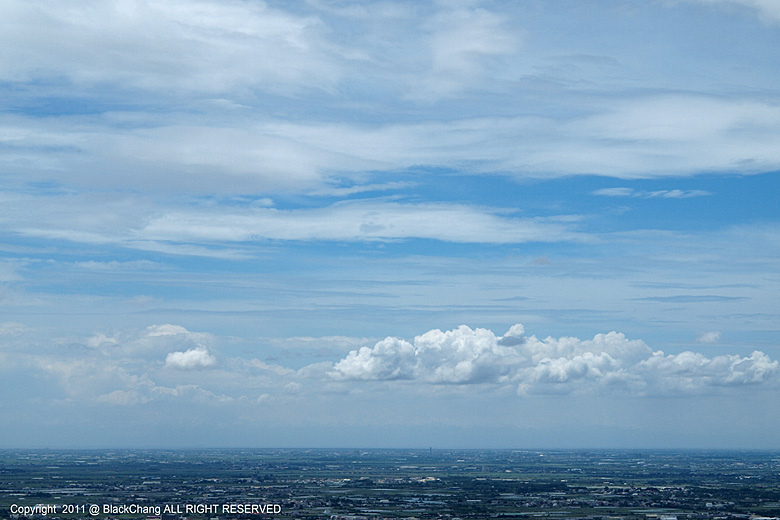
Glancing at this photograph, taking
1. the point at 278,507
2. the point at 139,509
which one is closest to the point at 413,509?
the point at 278,507

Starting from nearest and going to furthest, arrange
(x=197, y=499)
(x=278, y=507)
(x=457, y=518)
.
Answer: (x=457, y=518)
(x=278, y=507)
(x=197, y=499)

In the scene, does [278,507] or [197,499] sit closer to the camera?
[278,507]

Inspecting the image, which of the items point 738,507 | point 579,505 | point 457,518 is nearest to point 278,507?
point 457,518

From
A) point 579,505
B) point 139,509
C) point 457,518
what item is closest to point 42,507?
point 139,509

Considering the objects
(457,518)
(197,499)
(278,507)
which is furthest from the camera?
(197,499)

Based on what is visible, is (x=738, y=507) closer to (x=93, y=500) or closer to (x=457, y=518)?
(x=457, y=518)

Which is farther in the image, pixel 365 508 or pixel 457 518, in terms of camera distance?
pixel 365 508

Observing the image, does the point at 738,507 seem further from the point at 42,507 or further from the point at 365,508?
the point at 42,507
